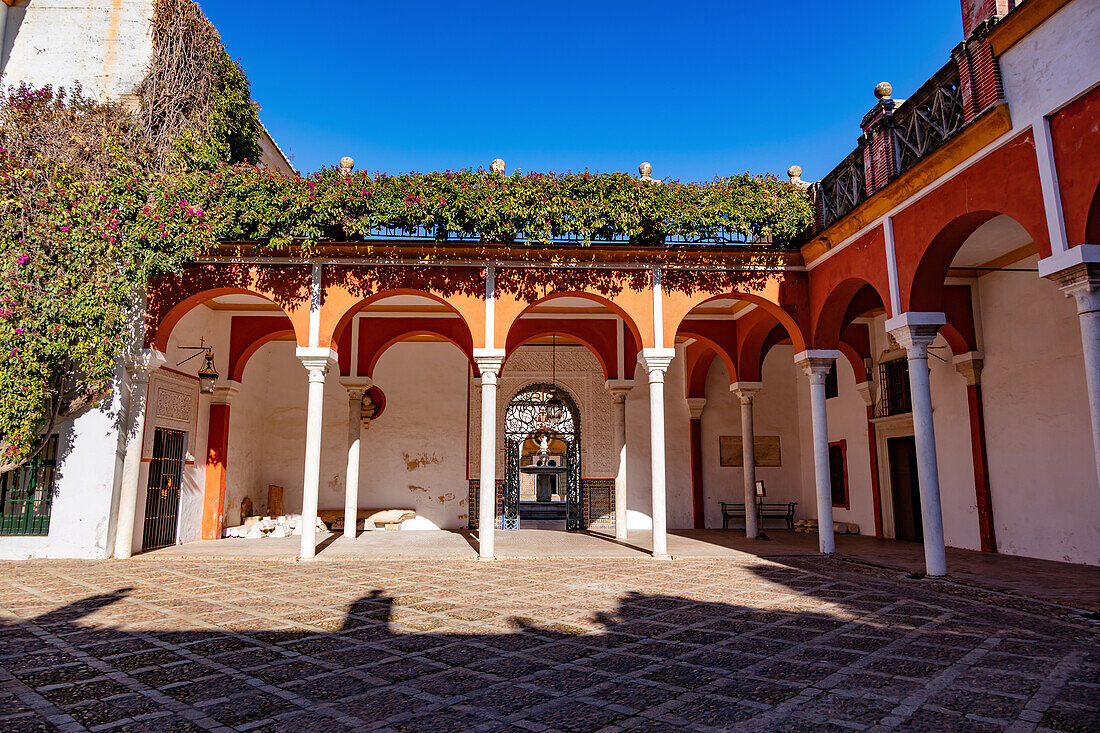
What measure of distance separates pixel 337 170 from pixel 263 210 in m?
1.01

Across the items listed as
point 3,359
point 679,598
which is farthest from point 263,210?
point 679,598

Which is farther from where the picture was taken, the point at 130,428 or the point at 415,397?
the point at 415,397

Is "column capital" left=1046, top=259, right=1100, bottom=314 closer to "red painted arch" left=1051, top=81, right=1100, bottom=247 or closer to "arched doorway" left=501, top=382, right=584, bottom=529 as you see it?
"red painted arch" left=1051, top=81, right=1100, bottom=247

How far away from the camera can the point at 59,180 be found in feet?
26.2

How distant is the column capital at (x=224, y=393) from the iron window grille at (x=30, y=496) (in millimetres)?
2827

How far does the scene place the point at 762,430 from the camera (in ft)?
45.9

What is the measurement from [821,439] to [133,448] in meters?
8.85

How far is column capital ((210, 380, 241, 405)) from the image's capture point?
1126 cm

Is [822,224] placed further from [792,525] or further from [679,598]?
[792,525]

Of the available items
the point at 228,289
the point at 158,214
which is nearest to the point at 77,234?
the point at 158,214

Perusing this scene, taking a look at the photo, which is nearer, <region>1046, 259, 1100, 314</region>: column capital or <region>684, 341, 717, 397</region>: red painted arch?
<region>1046, 259, 1100, 314</region>: column capital

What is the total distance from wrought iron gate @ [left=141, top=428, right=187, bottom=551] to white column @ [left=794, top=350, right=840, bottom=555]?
8938mm

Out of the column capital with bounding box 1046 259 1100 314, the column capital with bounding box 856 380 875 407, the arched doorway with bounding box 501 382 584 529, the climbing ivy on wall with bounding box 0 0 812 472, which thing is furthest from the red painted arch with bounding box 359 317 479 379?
the column capital with bounding box 1046 259 1100 314

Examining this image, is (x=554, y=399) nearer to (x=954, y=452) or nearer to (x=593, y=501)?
(x=593, y=501)
